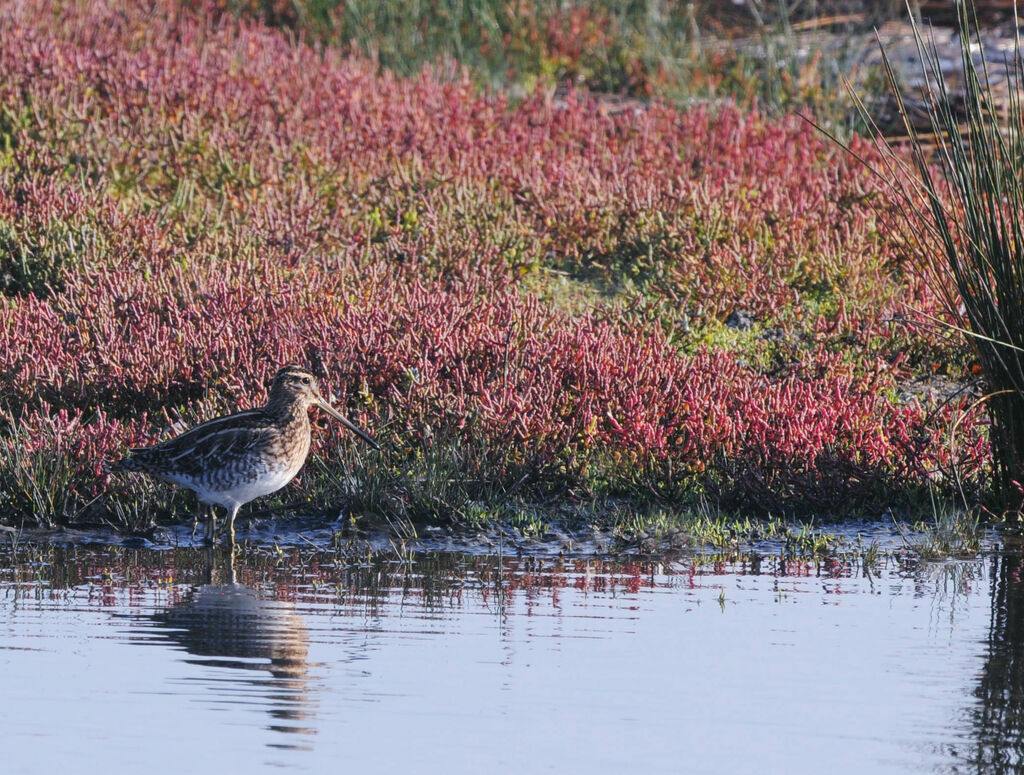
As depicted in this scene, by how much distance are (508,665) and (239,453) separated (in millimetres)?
2311

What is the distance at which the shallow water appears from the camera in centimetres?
401

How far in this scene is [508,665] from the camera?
15.8 ft

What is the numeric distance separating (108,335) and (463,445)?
2127mm

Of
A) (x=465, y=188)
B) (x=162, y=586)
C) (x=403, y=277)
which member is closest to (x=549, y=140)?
(x=465, y=188)

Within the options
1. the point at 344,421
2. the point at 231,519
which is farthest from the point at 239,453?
the point at 344,421

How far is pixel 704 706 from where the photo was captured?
4.40m

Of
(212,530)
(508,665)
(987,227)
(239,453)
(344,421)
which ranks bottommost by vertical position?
(508,665)

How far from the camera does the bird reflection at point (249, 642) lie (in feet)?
14.4

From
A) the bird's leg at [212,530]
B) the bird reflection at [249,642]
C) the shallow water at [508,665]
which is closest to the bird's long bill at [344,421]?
the bird's leg at [212,530]

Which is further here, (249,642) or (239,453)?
(239,453)

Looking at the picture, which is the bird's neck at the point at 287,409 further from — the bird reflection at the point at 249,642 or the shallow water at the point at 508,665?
the bird reflection at the point at 249,642

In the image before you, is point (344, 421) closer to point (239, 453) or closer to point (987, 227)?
point (239, 453)

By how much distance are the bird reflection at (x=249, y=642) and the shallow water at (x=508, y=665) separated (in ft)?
0.05

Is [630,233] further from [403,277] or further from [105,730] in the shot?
[105,730]
